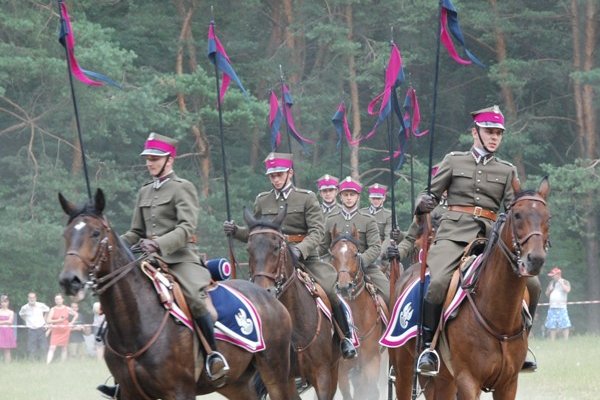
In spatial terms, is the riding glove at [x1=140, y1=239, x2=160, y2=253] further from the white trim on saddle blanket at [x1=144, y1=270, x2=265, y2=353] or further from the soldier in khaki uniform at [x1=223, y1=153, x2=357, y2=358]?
the soldier in khaki uniform at [x1=223, y1=153, x2=357, y2=358]

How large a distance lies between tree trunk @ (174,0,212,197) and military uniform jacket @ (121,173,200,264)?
2640 cm

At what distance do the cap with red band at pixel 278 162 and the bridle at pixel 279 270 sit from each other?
145 cm

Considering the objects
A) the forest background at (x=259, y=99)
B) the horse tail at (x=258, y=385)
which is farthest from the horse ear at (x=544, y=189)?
the forest background at (x=259, y=99)

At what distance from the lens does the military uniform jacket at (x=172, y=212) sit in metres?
11.4

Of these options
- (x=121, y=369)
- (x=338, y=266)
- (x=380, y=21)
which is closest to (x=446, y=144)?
(x=380, y=21)

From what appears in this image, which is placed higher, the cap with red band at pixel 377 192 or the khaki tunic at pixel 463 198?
the khaki tunic at pixel 463 198

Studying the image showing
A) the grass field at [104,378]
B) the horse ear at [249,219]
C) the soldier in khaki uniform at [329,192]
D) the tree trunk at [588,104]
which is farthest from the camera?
the tree trunk at [588,104]

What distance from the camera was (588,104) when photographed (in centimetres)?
3916

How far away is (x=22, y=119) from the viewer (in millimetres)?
35188

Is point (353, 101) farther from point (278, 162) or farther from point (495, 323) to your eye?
point (495, 323)

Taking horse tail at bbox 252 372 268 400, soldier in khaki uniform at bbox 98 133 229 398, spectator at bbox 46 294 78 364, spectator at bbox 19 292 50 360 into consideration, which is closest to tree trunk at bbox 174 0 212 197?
spectator at bbox 19 292 50 360

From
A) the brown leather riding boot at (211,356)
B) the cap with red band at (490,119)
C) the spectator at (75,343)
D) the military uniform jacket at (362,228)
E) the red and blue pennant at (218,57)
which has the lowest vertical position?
the spectator at (75,343)

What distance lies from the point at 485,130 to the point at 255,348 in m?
2.78

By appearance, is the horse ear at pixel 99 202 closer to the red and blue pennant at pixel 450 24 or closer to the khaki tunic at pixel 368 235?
the red and blue pennant at pixel 450 24
